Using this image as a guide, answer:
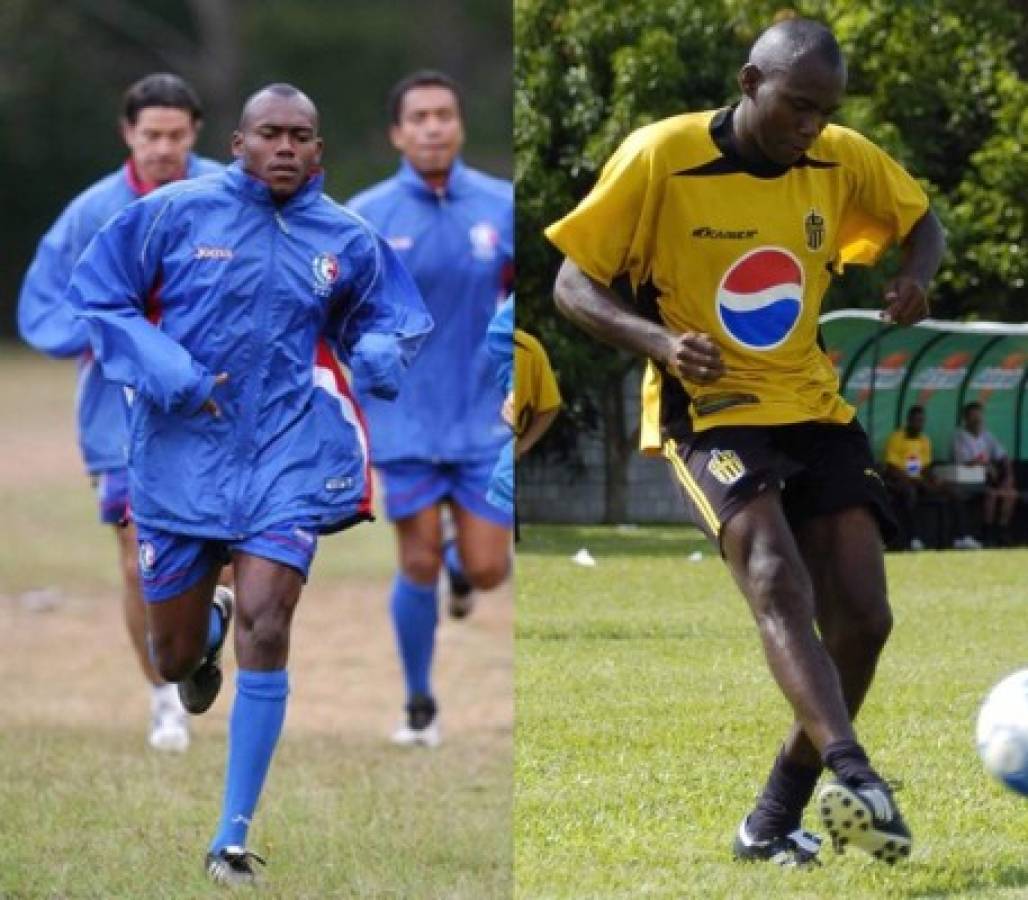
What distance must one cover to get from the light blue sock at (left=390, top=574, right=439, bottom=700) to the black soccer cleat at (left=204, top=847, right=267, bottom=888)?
3.34 meters

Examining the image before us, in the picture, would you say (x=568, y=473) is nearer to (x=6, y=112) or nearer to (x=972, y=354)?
(x=972, y=354)

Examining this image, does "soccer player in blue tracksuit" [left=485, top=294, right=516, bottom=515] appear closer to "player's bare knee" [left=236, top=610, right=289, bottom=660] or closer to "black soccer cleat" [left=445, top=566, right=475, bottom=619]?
"player's bare knee" [left=236, top=610, right=289, bottom=660]

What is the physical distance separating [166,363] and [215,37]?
35.0 m

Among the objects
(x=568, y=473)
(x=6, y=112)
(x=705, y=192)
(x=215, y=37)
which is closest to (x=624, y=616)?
(x=568, y=473)

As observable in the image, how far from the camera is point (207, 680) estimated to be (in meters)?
6.56

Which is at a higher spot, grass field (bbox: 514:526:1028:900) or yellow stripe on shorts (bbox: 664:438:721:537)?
yellow stripe on shorts (bbox: 664:438:721:537)

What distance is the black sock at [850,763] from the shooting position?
15.6 ft

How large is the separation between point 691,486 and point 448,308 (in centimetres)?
428

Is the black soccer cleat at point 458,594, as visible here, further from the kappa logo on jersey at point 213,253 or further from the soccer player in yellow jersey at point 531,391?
the kappa logo on jersey at point 213,253

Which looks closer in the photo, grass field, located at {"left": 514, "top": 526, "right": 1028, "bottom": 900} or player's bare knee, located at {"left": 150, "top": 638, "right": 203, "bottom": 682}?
grass field, located at {"left": 514, "top": 526, "right": 1028, "bottom": 900}

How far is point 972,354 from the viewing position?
9328 millimetres

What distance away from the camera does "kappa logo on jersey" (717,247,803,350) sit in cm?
528

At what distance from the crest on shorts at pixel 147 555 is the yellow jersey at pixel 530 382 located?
851 mm

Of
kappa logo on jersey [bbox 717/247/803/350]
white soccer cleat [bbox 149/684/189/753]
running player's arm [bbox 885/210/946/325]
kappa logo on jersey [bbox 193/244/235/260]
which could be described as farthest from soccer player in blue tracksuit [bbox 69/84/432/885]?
white soccer cleat [bbox 149/684/189/753]
